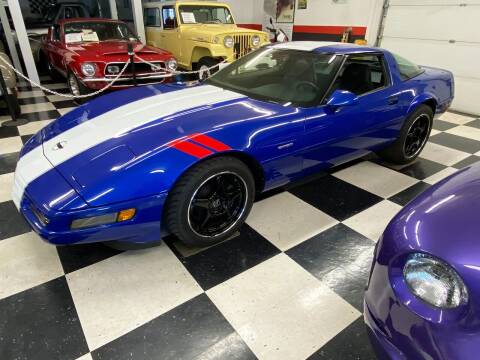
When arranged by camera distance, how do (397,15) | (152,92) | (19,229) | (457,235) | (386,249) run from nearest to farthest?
(457,235), (386,249), (19,229), (152,92), (397,15)

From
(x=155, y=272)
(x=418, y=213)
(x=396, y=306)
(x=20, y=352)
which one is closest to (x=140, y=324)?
(x=155, y=272)

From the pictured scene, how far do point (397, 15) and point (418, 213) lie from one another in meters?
5.38

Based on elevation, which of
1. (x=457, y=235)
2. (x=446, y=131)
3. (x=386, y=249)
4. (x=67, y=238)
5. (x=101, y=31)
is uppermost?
(x=101, y=31)

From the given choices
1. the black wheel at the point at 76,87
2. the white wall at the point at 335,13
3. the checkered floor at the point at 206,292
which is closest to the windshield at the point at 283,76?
the checkered floor at the point at 206,292

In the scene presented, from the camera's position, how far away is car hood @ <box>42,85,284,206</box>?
131 centimetres

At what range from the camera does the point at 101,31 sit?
4.51 meters

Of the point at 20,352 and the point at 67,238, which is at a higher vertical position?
the point at 67,238

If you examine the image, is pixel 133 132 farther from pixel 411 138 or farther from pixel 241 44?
pixel 241 44

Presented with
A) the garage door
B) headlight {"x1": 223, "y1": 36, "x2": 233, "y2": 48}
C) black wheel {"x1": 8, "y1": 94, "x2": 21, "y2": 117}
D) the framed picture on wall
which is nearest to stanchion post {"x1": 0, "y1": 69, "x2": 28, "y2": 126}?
black wheel {"x1": 8, "y1": 94, "x2": 21, "y2": 117}

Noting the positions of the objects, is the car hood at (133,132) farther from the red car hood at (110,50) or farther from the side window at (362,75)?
the red car hood at (110,50)

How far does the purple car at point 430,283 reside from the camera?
711mm

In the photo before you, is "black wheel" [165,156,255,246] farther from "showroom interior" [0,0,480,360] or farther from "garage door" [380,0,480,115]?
"garage door" [380,0,480,115]

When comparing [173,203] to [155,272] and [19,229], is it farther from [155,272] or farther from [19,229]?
[19,229]

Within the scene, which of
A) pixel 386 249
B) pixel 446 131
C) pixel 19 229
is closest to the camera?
pixel 386 249
